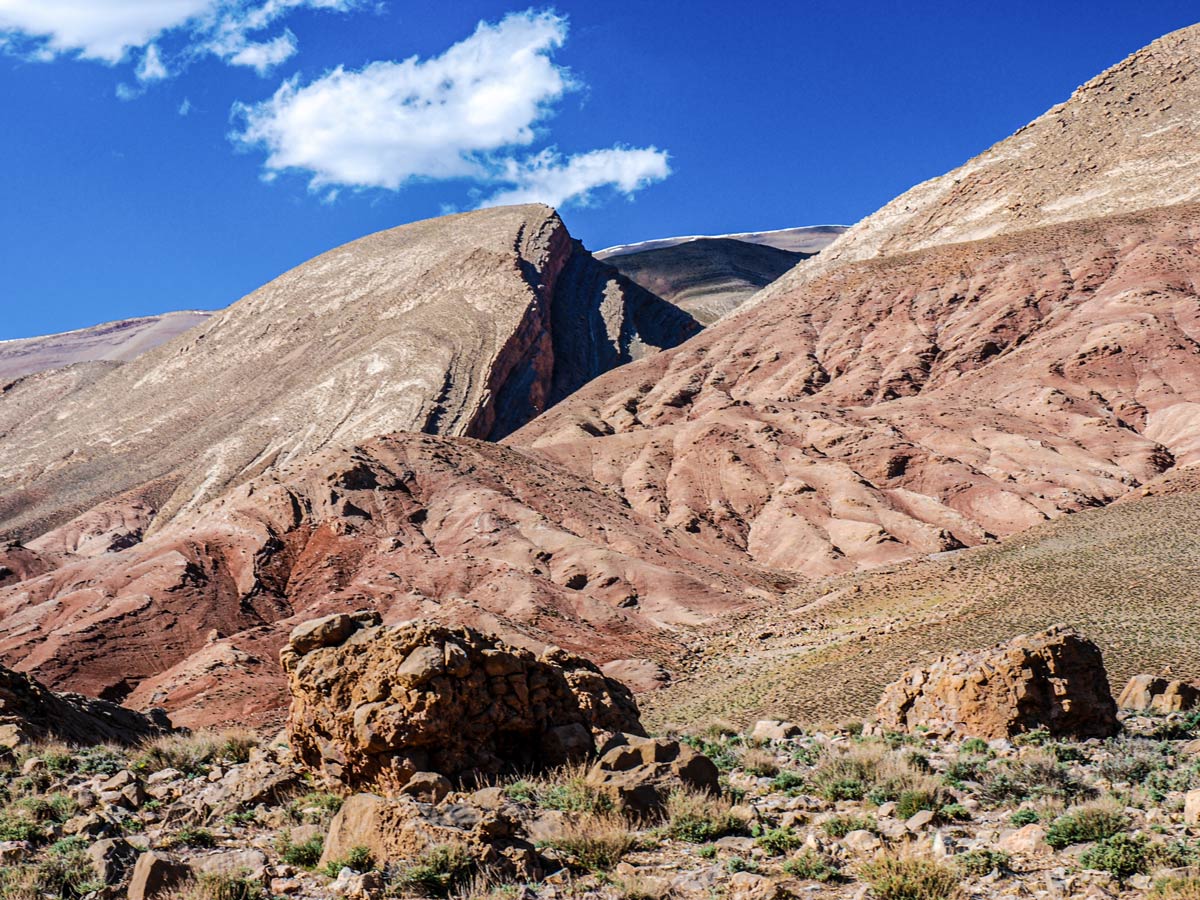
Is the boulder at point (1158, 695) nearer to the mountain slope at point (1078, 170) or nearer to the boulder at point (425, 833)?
the boulder at point (425, 833)

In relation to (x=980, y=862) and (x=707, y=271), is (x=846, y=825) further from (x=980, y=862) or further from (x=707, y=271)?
(x=707, y=271)

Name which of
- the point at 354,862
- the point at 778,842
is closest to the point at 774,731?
the point at 778,842

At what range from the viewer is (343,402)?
277 ft

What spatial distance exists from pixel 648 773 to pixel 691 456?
144ft

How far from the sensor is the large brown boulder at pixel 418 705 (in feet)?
42.0

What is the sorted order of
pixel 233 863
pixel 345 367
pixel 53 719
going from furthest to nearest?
1. pixel 345 367
2. pixel 53 719
3. pixel 233 863

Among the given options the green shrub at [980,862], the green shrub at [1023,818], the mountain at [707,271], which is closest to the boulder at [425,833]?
the green shrub at [980,862]

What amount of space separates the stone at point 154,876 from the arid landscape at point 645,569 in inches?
1.8

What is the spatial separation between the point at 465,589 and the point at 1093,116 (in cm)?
7478

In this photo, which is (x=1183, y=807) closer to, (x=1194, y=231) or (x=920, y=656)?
(x=920, y=656)

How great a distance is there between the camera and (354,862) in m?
9.70

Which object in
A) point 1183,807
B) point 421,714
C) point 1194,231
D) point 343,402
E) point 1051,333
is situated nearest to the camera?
point 1183,807

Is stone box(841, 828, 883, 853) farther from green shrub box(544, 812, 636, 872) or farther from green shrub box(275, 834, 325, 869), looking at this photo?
green shrub box(275, 834, 325, 869)

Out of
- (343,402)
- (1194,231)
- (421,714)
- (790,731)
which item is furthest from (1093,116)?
(421,714)
